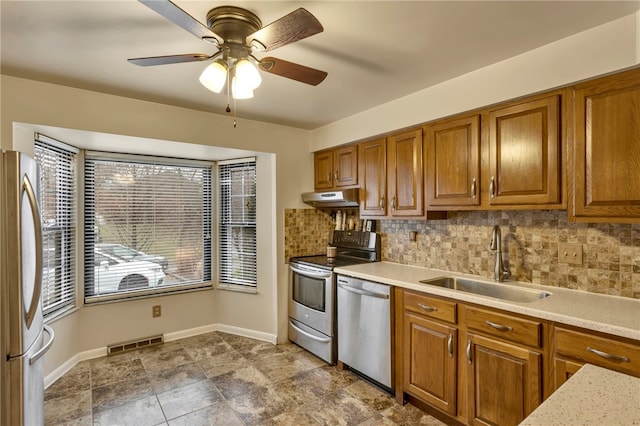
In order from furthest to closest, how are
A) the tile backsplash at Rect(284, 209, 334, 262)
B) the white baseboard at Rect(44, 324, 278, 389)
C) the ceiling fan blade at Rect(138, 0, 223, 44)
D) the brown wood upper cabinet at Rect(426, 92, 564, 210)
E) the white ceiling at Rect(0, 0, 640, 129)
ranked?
1. the tile backsplash at Rect(284, 209, 334, 262)
2. the white baseboard at Rect(44, 324, 278, 389)
3. the brown wood upper cabinet at Rect(426, 92, 564, 210)
4. the white ceiling at Rect(0, 0, 640, 129)
5. the ceiling fan blade at Rect(138, 0, 223, 44)

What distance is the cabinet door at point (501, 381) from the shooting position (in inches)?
68.6

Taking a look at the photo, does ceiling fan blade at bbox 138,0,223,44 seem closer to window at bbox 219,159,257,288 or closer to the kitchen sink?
the kitchen sink

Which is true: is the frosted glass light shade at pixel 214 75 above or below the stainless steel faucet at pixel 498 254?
above

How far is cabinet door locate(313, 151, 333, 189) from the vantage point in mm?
3651

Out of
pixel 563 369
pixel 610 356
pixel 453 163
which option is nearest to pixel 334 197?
pixel 453 163

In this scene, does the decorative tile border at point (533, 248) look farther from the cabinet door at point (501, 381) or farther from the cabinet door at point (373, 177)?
the cabinet door at point (501, 381)

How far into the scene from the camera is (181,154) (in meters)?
3.57

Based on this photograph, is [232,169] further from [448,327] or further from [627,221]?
[627,221]

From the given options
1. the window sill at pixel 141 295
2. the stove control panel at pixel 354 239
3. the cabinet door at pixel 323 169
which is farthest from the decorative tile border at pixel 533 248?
the window sill at pixel 141 295

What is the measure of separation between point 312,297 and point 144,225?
1956mm

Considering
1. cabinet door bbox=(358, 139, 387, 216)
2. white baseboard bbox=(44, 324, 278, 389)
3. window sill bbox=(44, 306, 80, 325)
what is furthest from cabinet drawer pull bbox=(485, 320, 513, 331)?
window sill bbox=(44, 306, 80, 325)

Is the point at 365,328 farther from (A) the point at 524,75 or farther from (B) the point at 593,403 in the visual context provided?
(A) the point at 524,75

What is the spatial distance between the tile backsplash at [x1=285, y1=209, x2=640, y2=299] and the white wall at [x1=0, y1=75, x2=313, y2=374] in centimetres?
120

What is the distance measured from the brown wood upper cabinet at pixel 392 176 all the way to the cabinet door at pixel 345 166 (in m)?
0.09
